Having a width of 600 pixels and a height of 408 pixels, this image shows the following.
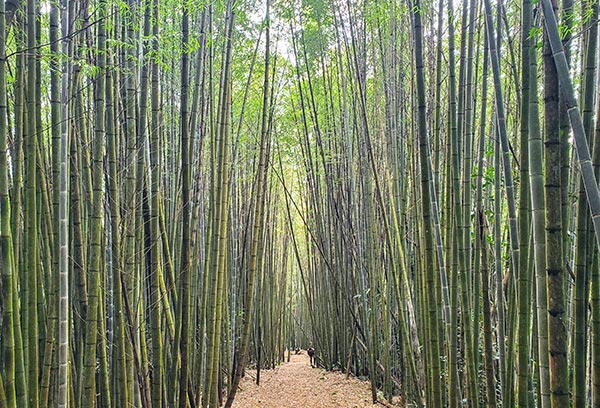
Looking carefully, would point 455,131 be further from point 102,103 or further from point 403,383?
point 403,383

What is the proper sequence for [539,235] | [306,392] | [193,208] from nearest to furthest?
[539,235] → [193,208] → [306,392]

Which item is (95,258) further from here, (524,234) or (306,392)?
(306,392)

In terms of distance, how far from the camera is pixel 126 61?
2.62 m

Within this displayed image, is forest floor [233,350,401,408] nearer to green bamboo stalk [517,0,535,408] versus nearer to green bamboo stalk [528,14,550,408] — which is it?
green bamboo stalk [517,0,535,408]

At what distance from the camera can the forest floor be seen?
5148mm

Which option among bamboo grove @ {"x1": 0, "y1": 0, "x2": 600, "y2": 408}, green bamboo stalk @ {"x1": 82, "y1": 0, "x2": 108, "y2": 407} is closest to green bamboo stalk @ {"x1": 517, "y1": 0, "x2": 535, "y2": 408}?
bamboo grove @ {"x1": 0, "y1": 0, "x2": 600, "y2": 408}

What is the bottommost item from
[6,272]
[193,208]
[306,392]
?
[306,392]

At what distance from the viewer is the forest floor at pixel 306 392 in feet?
16.9

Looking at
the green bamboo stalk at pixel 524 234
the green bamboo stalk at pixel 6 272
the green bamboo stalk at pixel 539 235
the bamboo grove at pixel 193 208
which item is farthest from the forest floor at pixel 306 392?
the green bamboo stalk at pixel 6 272

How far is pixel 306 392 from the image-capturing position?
5984 millimetres

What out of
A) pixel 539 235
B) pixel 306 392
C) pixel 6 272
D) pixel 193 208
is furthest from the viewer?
Answer: pixel 306 392

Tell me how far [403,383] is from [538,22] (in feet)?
11.3

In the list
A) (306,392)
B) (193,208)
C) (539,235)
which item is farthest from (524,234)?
(306,392)

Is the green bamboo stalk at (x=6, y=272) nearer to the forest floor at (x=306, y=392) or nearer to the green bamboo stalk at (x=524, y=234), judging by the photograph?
the green bamboo stalk at (x=524, y=234)
